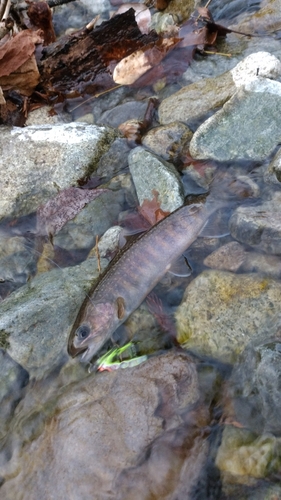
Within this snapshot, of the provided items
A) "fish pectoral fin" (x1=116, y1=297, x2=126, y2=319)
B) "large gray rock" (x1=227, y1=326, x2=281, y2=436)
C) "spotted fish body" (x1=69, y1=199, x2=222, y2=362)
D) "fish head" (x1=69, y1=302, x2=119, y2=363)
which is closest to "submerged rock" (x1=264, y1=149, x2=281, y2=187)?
"spotted fish body" (x1=69, y1=199, x2=222, y2=362)

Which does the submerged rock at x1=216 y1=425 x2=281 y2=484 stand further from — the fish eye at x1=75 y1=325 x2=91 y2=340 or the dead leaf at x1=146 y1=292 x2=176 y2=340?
the fish eye at x1=75 y1=325 x2=91 y2=340

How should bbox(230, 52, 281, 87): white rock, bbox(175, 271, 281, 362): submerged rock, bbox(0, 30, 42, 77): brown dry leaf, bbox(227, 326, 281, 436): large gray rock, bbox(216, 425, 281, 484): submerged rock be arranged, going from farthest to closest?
1. bbox(0, 30, 42, 77): brown dry leaf
2. bbox(230, 52, 281, 87): white rock
3. bbox(175, 271, 281, 362): submerged rock
4. bbox(227, 326, 281, 436): large gray rock
5. bbox(216, 425, 281, 484): submerged rock

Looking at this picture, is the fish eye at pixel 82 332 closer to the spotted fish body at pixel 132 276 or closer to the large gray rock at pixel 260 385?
the spotted fish body at pixel 132 276

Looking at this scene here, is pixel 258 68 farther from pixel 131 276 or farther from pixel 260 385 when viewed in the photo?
pixel 260 385

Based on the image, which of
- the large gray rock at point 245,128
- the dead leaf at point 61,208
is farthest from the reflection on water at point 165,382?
the dead leaf at point 61,208

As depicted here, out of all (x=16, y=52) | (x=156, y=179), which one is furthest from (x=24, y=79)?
(x=156, y=179)
